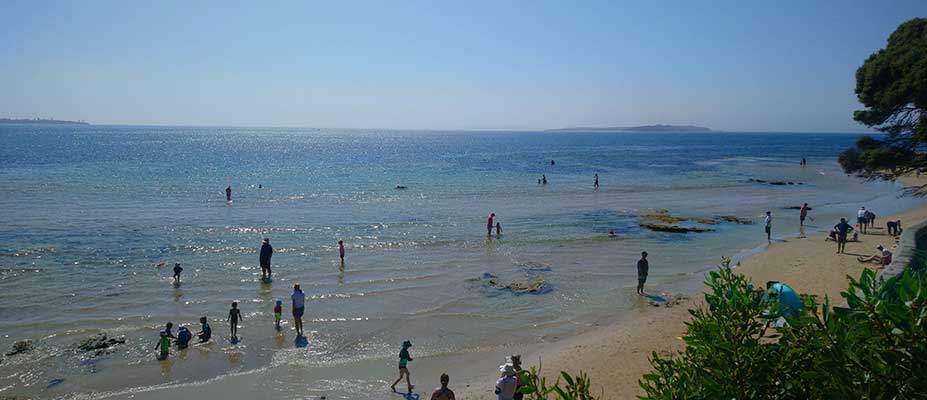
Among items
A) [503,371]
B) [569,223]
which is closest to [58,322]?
[503,371]

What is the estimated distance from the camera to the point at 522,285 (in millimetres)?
18422

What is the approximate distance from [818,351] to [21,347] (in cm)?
1584

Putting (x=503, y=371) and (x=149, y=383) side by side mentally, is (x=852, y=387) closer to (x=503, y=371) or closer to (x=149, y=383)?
(x=503, y=371)

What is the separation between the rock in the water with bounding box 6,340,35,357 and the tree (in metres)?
A: 21.6

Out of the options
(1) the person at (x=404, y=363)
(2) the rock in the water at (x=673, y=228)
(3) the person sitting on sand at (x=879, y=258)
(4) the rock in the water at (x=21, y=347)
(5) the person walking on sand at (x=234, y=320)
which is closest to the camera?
(1) the person at (x=404, y=363)

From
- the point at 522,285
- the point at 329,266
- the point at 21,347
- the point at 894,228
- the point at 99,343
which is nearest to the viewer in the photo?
the point at 21,347

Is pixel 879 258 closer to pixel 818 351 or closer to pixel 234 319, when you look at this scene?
pixel 818 351

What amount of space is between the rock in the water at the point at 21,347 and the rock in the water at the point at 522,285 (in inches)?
481

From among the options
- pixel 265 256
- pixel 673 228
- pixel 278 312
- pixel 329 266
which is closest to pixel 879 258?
pixel 673 228

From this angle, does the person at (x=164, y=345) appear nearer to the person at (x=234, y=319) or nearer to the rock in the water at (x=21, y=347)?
the person at (x=234, y=319)

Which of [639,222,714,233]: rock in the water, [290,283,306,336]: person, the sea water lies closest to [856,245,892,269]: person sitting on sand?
the sea water

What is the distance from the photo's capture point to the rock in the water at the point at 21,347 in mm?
12842

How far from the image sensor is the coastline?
11094mm

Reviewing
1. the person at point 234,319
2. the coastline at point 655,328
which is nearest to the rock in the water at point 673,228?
the coastline at point 655,328
